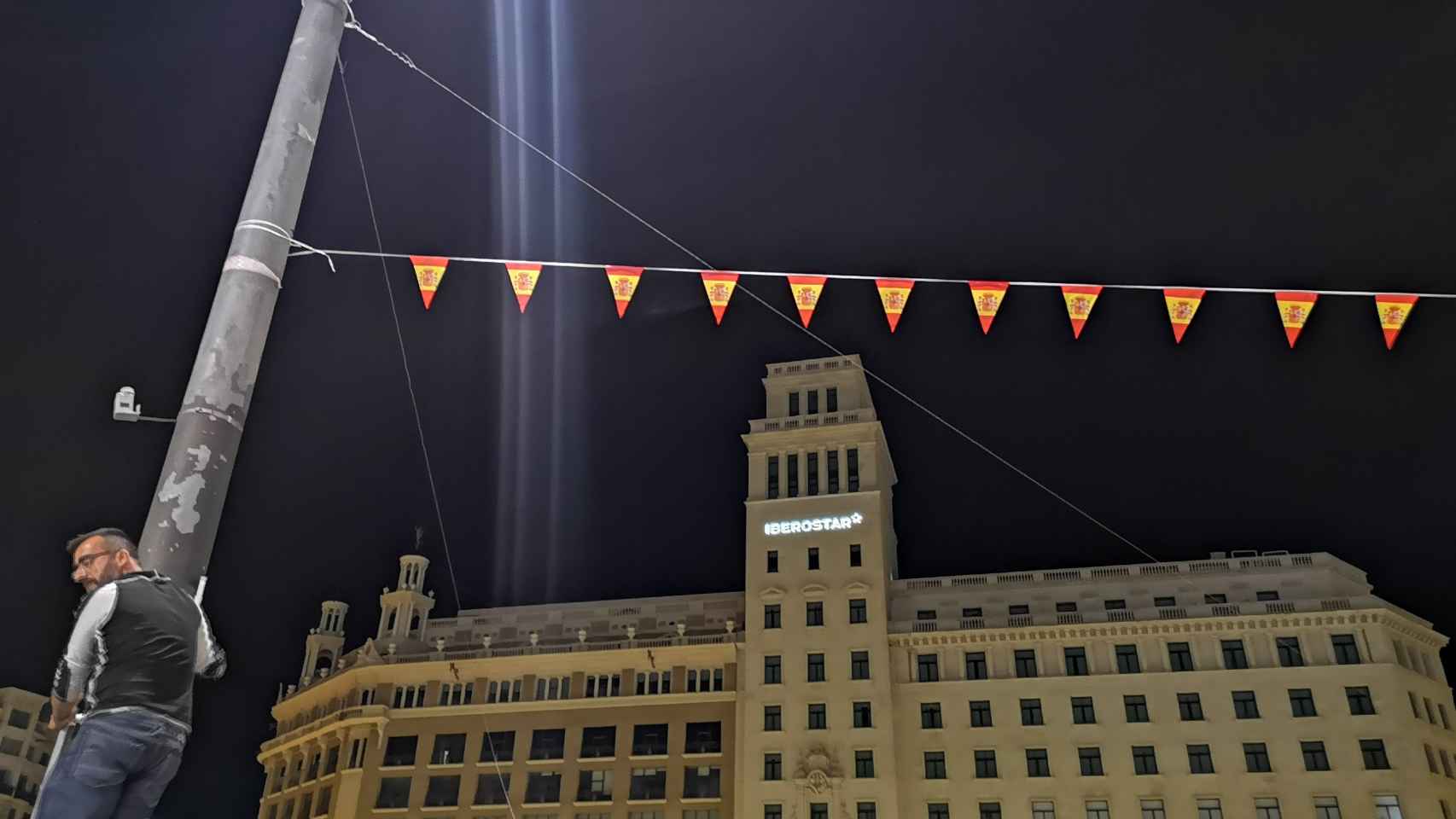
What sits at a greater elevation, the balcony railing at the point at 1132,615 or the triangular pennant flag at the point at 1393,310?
the balcony railing at the point at 1132,615

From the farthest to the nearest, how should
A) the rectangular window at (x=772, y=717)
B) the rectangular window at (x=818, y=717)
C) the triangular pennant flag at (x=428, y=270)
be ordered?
the rectangular window at (x=772, y=717) → the rectangular window at (x=818, y=717) → the triangular pennant flag at (x=428, y=270)

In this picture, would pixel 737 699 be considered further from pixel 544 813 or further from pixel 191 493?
pixel 191 493

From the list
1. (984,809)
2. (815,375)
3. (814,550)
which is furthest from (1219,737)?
(815,375)

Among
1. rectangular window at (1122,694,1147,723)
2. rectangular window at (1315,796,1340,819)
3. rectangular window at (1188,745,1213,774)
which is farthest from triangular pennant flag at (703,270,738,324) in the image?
rectangular window at (1315,796,1340,819)

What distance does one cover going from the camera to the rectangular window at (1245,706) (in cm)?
5325

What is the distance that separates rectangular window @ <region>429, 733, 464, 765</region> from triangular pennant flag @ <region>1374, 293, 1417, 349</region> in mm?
56439

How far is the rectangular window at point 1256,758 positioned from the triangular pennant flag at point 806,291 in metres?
42.5

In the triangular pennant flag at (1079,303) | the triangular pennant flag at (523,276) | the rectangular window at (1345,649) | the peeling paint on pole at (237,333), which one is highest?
the rectangular window at (1345,649)

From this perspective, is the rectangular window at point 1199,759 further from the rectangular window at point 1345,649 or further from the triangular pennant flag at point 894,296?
the triangular pennant flag at point 894,296

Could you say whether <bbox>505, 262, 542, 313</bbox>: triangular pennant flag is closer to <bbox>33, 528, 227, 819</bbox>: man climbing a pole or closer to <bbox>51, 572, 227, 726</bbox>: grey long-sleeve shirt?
<bbox>33, 528, 227, 819</bbox>: man climbing a pole

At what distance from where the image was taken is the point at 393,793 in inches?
2474

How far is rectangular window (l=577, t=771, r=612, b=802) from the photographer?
196 ft

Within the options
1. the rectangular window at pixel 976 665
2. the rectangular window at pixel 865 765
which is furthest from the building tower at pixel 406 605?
the rectangular window at pixel 976 665

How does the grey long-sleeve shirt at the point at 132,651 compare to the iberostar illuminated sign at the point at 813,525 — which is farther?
the iberostar illuminated sign at the point at 813,525
